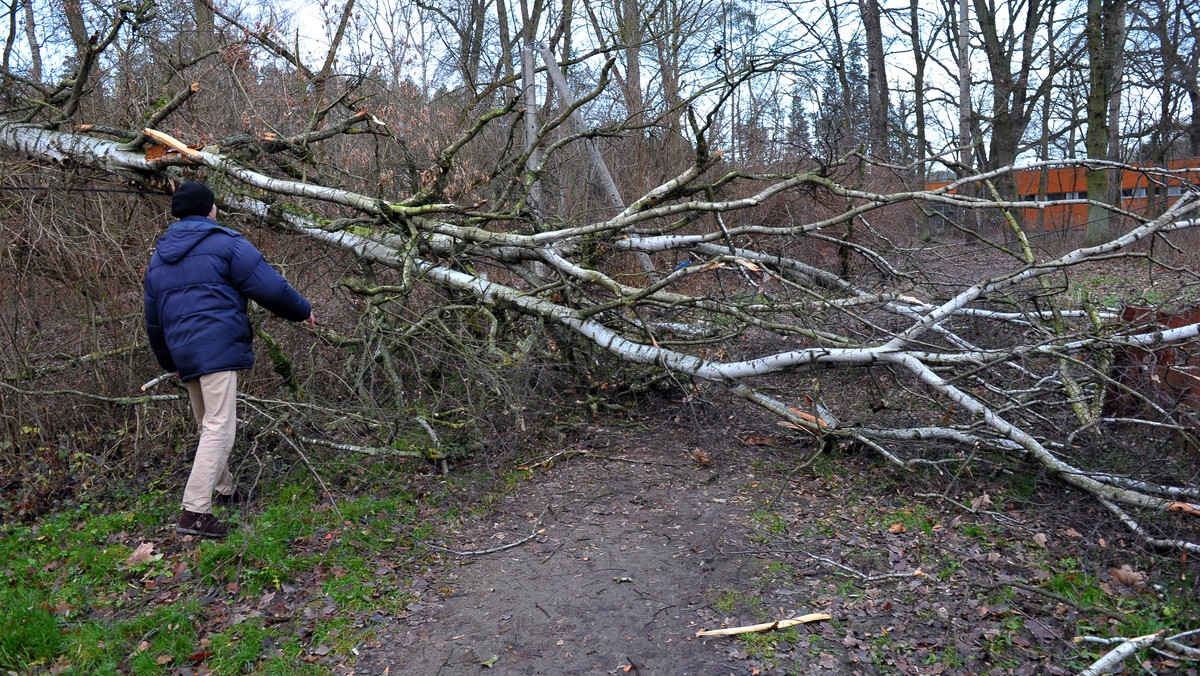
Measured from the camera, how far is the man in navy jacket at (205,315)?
446cm

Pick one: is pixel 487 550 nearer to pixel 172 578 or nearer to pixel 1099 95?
pixel 172 578

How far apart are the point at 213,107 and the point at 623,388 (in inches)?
189

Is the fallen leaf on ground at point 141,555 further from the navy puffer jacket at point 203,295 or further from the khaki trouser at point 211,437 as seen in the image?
the navy puffer jacket at point 203,295

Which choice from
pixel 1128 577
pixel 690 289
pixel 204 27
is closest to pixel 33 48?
pixel 204 27

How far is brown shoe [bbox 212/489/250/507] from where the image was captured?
504 centimetres

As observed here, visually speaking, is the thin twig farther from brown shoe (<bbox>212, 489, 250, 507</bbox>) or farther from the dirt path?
brown shoe (<bbox>212, 489, 250, 507</bbox>)

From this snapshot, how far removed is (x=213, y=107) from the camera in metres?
7.80

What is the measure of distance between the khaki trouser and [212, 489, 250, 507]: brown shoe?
0.43 meters

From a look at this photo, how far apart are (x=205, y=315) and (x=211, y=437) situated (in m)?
0.68

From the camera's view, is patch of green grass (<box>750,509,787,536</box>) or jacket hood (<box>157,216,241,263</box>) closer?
jacket hood (<box>157,216,241,263</box>)

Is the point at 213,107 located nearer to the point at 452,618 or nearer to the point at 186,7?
the point at 186,7

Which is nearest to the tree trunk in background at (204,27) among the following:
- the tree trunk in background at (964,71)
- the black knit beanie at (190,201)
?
the black knit beanie at (190,201)

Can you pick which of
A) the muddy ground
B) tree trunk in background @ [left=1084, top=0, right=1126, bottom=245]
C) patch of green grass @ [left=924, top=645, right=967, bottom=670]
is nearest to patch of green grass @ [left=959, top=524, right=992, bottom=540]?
the muddy ground

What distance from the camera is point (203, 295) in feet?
14.7
